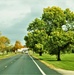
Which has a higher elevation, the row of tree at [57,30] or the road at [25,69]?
the row of tree at [57,30]

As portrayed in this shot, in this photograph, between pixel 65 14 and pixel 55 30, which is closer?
pixel 55 30

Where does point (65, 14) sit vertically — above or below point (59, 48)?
above

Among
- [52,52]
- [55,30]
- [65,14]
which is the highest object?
[65,14]

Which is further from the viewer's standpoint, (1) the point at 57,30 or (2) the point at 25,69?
(1) the point at 57,30

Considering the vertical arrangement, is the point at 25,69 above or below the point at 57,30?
below

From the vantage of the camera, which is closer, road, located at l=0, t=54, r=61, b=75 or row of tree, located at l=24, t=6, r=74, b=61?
road, located at l=0, t=54, r=61, b=75

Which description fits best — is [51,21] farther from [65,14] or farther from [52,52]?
[52,52]

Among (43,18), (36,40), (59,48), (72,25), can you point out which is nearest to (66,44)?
(59,48)

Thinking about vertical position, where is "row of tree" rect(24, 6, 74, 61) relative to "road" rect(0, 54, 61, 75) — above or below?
above

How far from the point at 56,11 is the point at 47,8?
8.77 feet

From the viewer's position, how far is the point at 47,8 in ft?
215

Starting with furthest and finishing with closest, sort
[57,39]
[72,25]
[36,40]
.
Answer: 1. [36,40]
2. [72,25]
3. [57,39]

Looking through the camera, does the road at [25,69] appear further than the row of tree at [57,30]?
No

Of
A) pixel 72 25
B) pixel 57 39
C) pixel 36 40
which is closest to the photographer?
pixel 57 39
